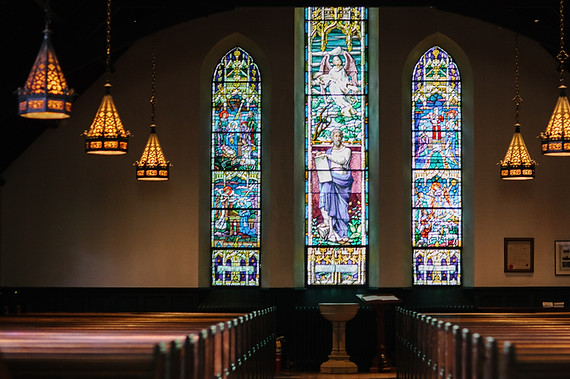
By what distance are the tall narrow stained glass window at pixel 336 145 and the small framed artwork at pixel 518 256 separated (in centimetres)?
232

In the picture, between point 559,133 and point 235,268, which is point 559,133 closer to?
point 559,133

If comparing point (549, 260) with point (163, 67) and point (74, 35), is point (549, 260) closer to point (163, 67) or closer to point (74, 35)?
point (163, 67)

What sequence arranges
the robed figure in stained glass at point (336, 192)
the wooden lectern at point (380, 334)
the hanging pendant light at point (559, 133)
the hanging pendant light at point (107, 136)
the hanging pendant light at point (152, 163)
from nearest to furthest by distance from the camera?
the hanging pendant light at point (107, 136) → the hanging pendant light at point (559, 133) → the hanging pendant light at point (152, 163) → the wooden lectern at point (380, 334) → the robed figure in stained glass at point (336, 192)

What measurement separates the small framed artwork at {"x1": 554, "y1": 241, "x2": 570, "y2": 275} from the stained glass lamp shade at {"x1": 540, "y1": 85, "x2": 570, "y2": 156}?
5141mm

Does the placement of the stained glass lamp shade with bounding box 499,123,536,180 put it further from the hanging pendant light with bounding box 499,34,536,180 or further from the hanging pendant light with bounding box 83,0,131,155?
the hanging pendant light with bounding box 83,0,131,155

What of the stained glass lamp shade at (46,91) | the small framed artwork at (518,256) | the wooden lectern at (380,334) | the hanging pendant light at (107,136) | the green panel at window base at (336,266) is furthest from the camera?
the green panel at window base at (336,266)

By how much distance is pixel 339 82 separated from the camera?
15312 millimetres

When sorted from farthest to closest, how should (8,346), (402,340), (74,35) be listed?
(74,35)
(402,340)
(8,346)

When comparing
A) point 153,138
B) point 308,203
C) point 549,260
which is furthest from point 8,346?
point 549,260

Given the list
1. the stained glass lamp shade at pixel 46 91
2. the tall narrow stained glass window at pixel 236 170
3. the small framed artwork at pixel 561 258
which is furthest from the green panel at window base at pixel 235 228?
the stained glass lamp shade at pixel 46 91

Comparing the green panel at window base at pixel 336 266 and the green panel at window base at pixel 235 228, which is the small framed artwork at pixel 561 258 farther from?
the green panel at window base at pixel 235 228

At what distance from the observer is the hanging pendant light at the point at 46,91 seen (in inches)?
296

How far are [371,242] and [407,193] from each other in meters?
1.01

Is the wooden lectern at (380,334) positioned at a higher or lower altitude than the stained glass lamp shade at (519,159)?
lower
